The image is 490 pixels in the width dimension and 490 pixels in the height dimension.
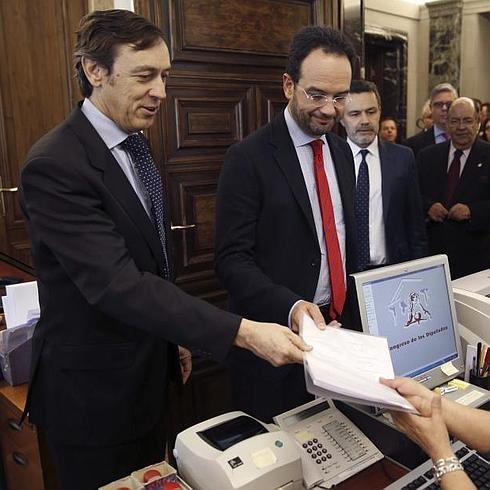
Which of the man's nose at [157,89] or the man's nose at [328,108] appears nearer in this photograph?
the man's nose at [157,89]

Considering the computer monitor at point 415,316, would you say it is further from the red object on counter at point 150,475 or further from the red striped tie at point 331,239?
the red object on counter at point 150,475

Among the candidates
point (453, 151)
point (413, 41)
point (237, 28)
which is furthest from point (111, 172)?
point (413, 41)

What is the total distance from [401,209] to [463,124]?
4.19 ft

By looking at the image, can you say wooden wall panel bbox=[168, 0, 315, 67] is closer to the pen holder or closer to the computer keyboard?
the pen holder

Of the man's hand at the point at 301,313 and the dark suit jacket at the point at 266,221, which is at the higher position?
the dark suit jacket at the point at 266,221

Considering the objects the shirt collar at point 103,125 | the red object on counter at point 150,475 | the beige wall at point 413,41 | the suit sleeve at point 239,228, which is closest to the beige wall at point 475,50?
the beige wall at point 413,41

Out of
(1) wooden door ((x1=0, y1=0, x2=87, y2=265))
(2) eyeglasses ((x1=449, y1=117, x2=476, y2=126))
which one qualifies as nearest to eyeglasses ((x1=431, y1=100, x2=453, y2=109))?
(2) eyeglasses ((x1=449, y1=117, x2=476, y2=126))

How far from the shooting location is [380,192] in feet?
8.14

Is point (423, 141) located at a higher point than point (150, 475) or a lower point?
higher

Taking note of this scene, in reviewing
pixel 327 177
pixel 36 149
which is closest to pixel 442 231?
pixel 327 177

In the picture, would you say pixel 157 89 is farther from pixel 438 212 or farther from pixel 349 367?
pixel 438 212

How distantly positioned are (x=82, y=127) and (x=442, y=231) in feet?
8.65

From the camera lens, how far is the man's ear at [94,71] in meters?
1.36

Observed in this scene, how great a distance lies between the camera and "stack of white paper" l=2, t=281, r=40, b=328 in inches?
81.8
